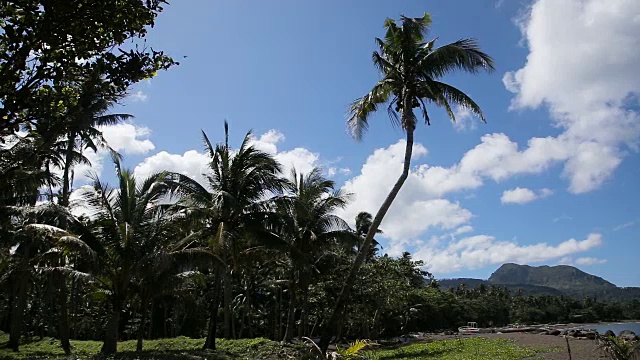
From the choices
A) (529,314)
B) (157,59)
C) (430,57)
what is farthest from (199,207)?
(529,314)

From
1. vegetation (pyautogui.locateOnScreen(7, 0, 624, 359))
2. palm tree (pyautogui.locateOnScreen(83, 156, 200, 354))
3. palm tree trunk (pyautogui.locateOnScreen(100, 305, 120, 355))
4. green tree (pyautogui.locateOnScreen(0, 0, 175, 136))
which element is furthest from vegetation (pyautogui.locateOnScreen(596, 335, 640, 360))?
palm tree trunk (pyautogui.locateOnScreen(100, 305, 120, 355))

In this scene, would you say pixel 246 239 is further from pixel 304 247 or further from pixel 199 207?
pixel 304 247

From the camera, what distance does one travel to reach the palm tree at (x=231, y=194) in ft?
65.3

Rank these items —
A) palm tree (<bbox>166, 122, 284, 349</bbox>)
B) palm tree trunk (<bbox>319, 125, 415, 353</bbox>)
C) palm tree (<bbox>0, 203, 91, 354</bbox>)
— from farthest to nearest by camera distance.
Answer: palm tree (<bbox>166, 122, 284, 349</bbox>) < palm tree trunk (<bbox>319, 125, 415, 353</bbox>) < palm tree (<bbox>0, 203, 91, 354</bbox>)

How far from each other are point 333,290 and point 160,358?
1993 cm

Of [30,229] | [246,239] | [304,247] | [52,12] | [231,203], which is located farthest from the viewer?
[304,247]

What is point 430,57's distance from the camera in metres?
17.2

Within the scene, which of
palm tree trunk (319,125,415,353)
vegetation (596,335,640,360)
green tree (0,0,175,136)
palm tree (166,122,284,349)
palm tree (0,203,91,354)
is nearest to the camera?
green tree (0,0,175,136)

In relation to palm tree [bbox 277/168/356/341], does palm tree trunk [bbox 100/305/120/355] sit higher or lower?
lower

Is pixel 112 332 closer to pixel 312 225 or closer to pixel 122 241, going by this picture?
pixel 122 241

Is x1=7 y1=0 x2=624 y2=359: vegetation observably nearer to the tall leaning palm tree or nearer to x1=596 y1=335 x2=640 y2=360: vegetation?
the tall leaning palm tree

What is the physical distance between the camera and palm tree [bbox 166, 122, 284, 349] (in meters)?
19.9

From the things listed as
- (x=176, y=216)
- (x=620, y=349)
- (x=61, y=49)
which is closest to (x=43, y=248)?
(x=176, y=216)

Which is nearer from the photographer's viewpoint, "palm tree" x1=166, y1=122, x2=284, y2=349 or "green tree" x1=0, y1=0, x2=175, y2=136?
"green tree" x1=0, y1=0, x2=175, y2=136
